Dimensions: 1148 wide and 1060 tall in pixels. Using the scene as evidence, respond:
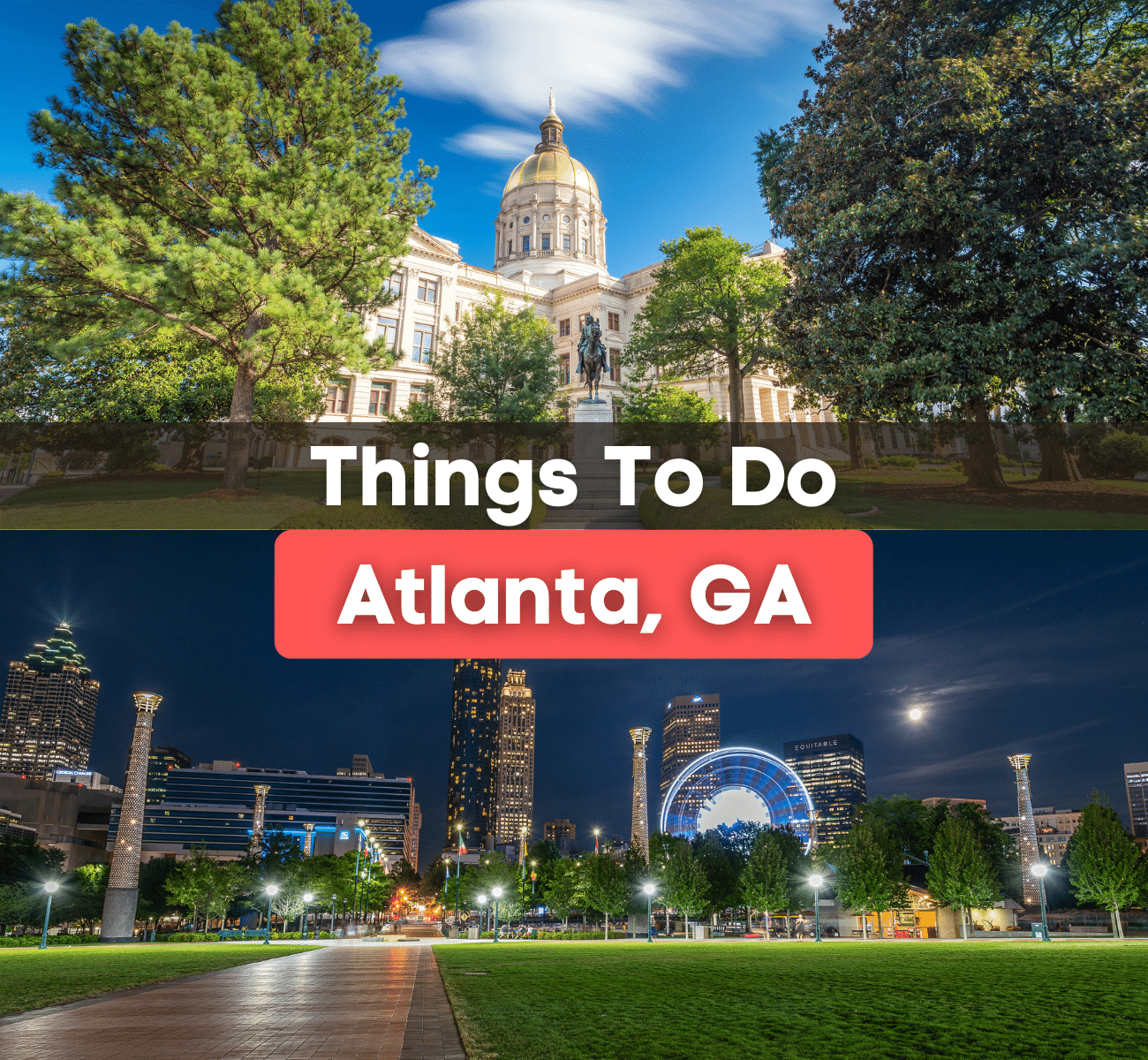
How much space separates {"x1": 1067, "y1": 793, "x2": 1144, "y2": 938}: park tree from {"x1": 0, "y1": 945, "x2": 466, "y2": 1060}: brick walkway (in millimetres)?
36714

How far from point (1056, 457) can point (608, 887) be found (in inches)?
1309

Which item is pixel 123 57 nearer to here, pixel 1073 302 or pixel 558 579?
pixel 558 579

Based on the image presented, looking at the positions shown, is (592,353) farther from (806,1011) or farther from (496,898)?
(806,1011)

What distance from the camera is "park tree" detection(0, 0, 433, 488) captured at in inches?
1147

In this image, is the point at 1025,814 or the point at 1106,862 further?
the point at 1025,814

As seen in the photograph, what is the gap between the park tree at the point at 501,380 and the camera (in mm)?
46344

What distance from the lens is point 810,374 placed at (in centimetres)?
3041

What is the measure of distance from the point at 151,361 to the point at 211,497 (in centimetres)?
1404

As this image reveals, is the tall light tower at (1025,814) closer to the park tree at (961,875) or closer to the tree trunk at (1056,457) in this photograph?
the park tree at (961,875)

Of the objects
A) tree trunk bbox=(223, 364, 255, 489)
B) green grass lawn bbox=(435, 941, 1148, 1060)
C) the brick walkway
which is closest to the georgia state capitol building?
tree trunk bbox=(223, 364, 255, 489)

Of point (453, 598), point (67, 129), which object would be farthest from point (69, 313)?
point (453, 598)

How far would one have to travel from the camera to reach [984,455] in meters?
29.2

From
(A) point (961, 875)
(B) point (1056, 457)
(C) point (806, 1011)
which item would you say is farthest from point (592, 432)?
(C) point (806, 1011)

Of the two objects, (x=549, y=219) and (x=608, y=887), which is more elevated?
(x=549, y=219)
